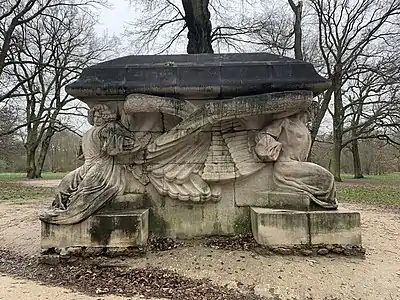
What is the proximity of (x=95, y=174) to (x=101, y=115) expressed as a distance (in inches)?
32.0

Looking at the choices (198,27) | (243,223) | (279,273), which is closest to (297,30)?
(198,27)

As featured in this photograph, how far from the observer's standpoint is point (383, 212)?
9344 mm

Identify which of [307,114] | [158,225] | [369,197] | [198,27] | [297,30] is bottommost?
[369,197]

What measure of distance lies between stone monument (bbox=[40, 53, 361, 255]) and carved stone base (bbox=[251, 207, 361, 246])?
0.15 m

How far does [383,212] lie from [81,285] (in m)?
8.09

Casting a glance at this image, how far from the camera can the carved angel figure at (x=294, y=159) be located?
185 inches

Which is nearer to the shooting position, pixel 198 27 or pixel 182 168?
pixel 182 168

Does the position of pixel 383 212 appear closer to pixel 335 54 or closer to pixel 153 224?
pixel 153 224

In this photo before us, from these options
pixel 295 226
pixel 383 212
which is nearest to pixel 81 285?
pixel 295 226

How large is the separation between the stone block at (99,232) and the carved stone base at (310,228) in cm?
150

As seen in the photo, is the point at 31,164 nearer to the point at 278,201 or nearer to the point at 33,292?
the point at 33,292

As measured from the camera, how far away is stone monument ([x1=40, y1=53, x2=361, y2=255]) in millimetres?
4719

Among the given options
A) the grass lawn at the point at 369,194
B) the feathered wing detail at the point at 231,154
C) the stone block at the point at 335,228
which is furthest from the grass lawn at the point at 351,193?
the feathered wing detail at the point at 231,154

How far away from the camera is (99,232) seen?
4.42 meters
